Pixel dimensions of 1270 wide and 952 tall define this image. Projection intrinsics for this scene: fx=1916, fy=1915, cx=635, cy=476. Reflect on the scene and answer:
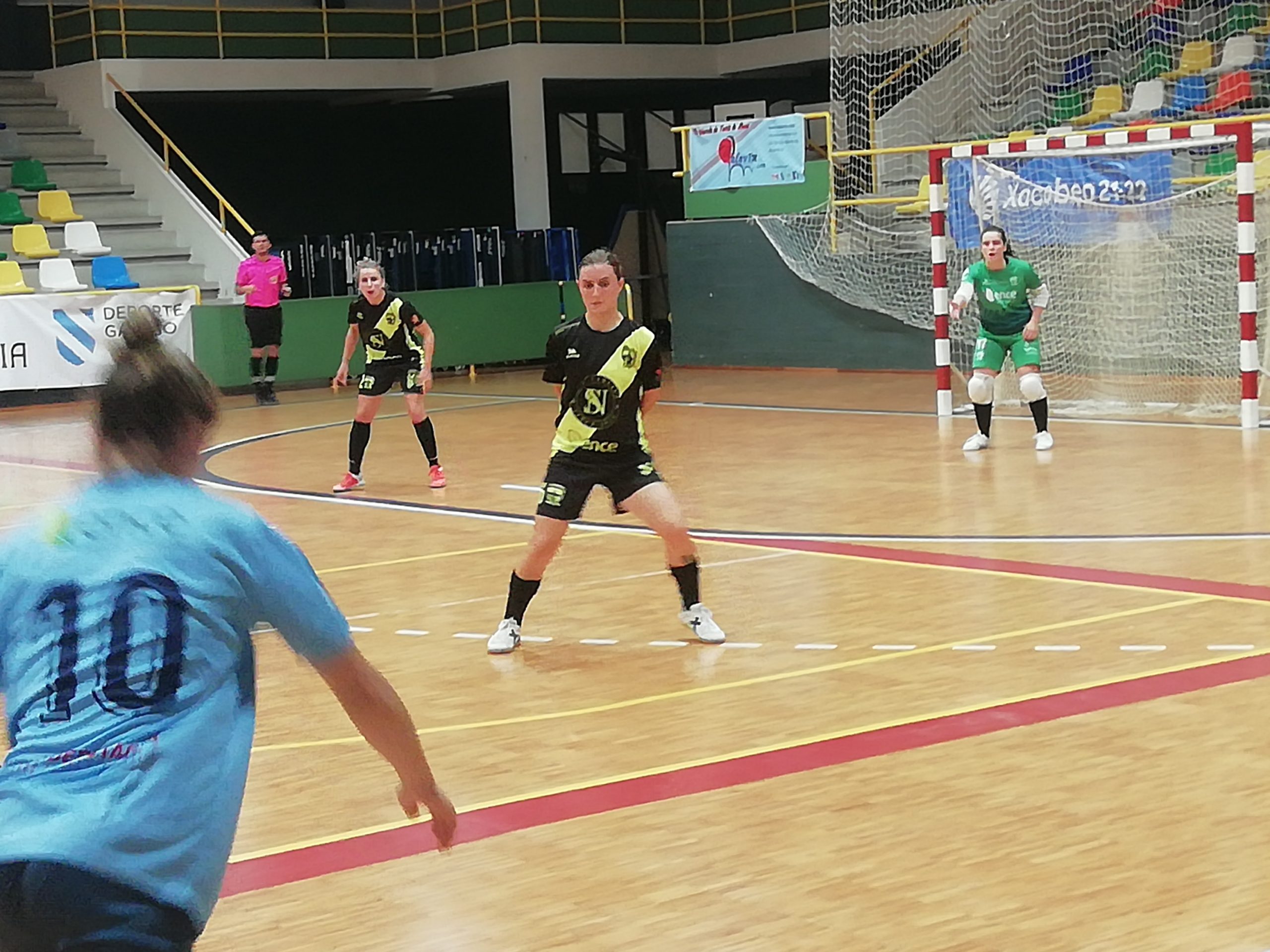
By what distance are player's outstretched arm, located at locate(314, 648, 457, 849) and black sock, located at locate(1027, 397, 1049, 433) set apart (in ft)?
40.3

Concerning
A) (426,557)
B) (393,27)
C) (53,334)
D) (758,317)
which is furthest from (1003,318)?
(393,27)

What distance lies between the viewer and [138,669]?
2619 millimetres

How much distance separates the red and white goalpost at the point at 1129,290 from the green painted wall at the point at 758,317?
4218 millimetres

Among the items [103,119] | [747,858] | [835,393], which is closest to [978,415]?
[835,393]

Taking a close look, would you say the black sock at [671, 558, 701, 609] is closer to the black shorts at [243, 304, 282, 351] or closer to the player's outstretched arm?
the player's outstretched arm

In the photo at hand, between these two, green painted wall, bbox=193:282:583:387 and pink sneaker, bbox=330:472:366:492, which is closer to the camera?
pink sneaker, bbox=330:472:366:492

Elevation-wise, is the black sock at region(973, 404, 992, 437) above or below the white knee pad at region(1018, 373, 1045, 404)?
below

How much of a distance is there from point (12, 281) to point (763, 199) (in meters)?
9.38

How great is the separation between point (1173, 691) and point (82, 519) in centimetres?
507

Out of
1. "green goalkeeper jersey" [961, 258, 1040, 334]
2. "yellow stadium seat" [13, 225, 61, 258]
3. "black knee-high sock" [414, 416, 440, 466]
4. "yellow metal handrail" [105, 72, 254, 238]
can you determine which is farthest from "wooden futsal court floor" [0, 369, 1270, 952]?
"yellow metal handrail" [105, 72, 254, 238]

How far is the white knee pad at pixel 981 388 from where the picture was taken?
14547 mm

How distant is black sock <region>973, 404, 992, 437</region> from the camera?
14.8 metres

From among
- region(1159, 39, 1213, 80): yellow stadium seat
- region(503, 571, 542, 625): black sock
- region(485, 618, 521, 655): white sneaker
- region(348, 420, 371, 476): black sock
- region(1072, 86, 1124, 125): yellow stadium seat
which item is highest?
region(1159, 39, 1213, 80): yellow stadium seat

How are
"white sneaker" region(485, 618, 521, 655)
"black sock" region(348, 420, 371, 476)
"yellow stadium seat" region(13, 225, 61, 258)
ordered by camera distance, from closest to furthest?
1. "white sneaker" region(485, 618, 521, 655)
2. "black sock" region(348, 420, 371, 476)
3. "yellow stadium seat" region(13, 225, 61, 258)
